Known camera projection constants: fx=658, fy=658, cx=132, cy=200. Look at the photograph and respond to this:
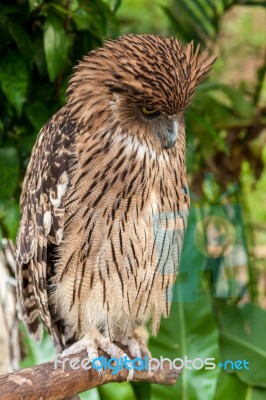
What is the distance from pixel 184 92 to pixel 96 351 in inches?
30.1

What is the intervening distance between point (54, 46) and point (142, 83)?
0.58m

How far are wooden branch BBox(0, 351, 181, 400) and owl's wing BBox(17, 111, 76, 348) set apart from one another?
21 cm

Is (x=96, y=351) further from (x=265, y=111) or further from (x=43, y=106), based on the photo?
(x=265, y=111)

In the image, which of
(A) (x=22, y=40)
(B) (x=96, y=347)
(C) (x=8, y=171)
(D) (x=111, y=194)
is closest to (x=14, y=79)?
(A) (x=22, y=40)

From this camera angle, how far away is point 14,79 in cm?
189

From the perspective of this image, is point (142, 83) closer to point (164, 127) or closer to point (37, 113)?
point (164, 127)

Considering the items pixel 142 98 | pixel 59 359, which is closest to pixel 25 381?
pixel 59 359

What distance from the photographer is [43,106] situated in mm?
2027

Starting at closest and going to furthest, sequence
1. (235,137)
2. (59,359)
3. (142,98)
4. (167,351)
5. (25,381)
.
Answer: (142,98)
(25,381)
(59,359)
(167,351)
(235,137)

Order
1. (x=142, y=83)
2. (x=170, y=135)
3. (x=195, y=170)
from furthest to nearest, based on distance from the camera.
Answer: (x=195, y=170)
(x=170, y=135)
(x=142, y=83)

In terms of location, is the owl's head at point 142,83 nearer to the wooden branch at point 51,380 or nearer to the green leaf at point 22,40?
the green leaf at point 22,40

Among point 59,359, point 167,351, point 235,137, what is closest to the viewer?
point 59,359

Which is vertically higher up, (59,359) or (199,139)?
(199,139)

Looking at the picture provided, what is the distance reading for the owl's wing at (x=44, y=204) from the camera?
1.59 m
